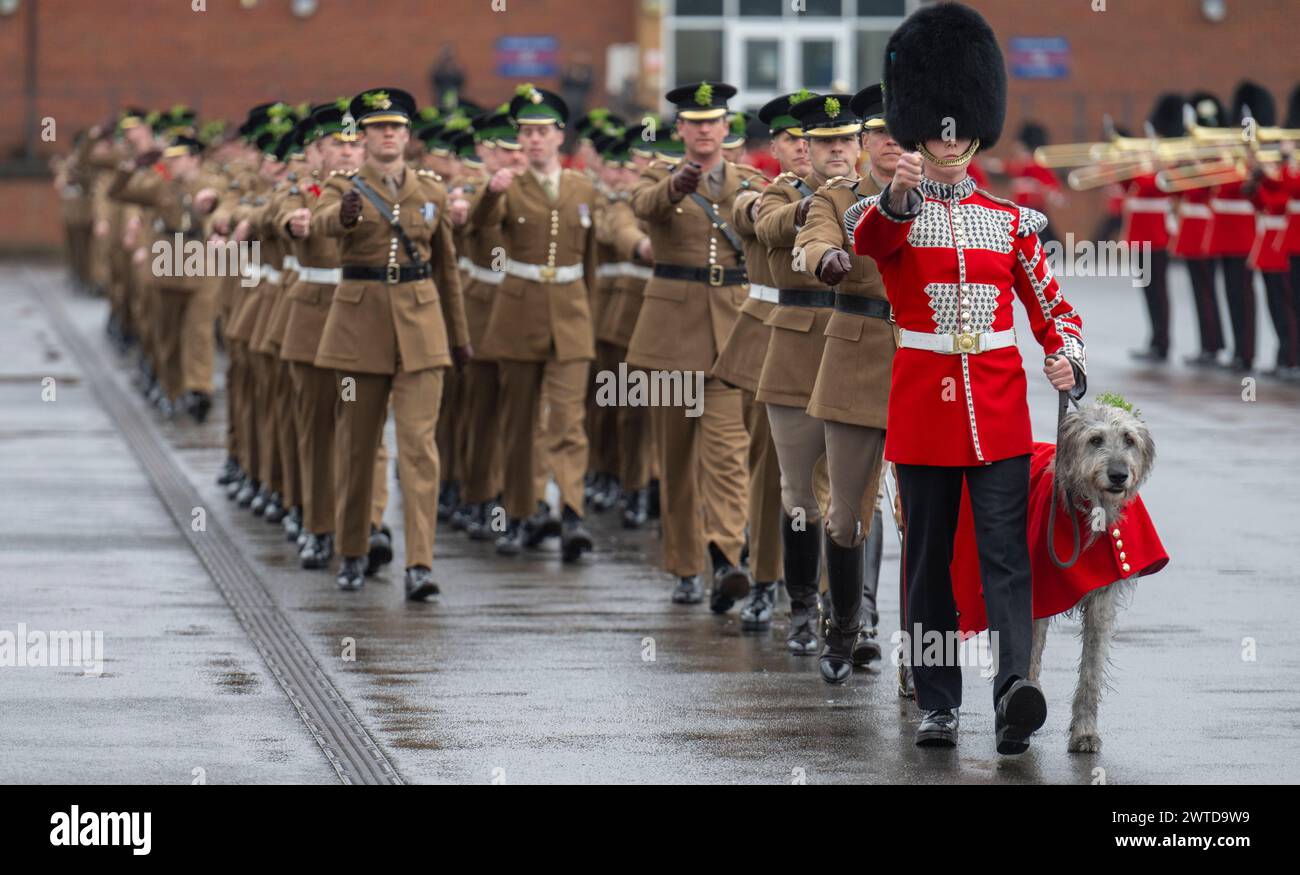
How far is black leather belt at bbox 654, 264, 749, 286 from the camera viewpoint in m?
10.4

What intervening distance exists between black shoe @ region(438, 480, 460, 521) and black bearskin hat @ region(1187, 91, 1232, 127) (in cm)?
1177

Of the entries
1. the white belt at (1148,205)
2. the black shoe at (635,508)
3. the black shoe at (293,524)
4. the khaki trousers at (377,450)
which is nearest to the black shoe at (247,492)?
the black shoe at (293,524)

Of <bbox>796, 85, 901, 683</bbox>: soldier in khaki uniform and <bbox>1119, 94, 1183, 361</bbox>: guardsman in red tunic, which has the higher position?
<bbox>796, 85, 901, 683</bbox>: soldier in khaki uniform

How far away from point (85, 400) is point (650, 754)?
41.2ft

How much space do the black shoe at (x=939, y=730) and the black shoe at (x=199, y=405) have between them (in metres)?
10.7

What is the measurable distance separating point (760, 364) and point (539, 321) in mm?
2491

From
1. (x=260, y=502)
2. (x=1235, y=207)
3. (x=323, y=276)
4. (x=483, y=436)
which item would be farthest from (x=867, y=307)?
(x=1235, y=207)

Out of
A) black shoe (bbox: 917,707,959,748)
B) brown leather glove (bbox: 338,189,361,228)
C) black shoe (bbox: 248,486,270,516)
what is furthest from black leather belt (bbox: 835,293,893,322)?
black shoe (bbox: 248,486,270,516)

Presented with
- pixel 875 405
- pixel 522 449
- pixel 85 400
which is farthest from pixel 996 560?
pixel 85 400

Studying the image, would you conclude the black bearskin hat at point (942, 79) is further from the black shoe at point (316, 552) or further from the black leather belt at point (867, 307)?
the black shoe at point (316, 552)

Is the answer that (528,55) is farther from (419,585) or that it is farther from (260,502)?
(419,585)

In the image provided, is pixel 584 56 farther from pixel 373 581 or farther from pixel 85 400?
pixel 373 581

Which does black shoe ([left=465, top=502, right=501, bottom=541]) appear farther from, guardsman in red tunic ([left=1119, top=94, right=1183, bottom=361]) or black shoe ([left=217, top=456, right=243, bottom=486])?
guardsman in red tunic ([left=1119, top=94, right=1183, bottom=361])

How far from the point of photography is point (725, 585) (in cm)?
976
